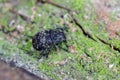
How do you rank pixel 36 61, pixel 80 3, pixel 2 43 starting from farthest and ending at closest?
pixel 80 3 → pixel 2 43 → pixel 36 61

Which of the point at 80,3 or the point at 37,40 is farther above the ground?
the point at 80,3

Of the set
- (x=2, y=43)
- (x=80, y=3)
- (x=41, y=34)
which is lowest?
(x=2, y=43)

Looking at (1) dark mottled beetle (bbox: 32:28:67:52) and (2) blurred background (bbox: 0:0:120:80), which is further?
(1) dark mottled beetle (bbox: 32:28:67:52)

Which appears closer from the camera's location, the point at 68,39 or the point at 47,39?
the point at 47,39

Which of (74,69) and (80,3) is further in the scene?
(80,3)

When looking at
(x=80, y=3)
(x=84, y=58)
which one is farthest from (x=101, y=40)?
(x=80, y=3)

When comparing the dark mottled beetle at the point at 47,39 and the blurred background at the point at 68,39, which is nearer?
the blurred background at the point at 68,39

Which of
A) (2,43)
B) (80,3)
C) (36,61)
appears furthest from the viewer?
(80,3)

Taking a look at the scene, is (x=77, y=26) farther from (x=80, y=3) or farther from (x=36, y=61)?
(x=36, y=61)
